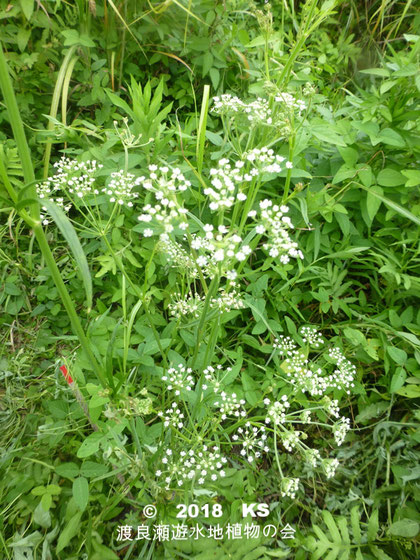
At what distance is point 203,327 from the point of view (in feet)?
4.80

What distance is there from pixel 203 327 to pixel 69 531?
1081 millimetres

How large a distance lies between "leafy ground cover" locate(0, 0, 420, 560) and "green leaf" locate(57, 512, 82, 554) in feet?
0.04

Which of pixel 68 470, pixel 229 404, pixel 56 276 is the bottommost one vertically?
pixel 68 470

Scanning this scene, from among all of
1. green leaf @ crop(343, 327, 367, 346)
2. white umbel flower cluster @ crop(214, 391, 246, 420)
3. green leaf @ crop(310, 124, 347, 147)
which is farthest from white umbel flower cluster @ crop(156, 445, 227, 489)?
green leaf @ crop(310, 124, 347, 147)

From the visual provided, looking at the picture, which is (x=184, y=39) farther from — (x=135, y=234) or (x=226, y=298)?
(x=226, y=298)

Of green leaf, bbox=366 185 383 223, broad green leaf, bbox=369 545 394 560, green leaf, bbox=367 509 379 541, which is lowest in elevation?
broad green leaf, bbox=369 545 394 560

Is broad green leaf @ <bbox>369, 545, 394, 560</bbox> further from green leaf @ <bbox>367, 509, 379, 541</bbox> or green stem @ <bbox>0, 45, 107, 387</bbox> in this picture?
green stem @ <bbox>0, 45, 107, 387</bbox>

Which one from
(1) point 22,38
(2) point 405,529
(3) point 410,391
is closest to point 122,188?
(1) point 22,38

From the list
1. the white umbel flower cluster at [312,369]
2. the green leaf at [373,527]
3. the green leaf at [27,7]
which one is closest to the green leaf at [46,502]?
the white umbel flower cluster at [312,369]

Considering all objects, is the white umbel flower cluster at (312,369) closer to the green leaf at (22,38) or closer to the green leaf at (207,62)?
the green leaf at (207,62)

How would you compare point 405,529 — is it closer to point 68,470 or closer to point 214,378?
point 214,378

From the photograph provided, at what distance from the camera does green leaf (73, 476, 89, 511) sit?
1.47m

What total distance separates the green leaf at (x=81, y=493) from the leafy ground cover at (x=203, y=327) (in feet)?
0.03

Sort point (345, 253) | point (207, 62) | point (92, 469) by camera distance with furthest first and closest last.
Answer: point (207, 62) < point (345, 253) < point (92, 469)
